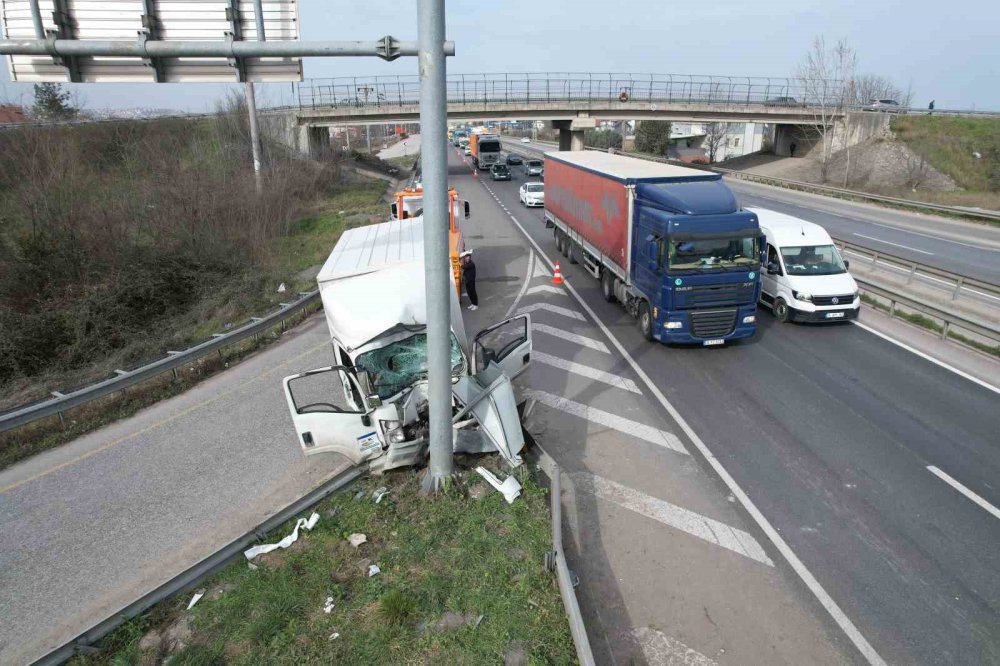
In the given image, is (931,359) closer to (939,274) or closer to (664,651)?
(939,274)

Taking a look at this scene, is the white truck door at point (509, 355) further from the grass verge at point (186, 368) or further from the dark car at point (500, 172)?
the dark car at point (500, 172)

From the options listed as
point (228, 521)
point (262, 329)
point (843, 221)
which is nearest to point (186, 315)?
point (262, 329)

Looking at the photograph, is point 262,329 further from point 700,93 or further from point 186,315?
point 700,93

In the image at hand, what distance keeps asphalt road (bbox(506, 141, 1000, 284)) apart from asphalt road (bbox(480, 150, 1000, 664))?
1056 centimetres

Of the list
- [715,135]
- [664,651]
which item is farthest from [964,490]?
[715,135]

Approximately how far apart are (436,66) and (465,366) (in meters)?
4.10

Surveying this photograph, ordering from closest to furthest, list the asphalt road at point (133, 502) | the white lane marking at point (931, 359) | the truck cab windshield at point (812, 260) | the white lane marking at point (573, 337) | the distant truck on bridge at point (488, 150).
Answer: the asphalt road at point (133, 502)
the white lane marking at point (931, 359)
the white lane marking at point (573, 337)
the truck cab windshield at point (812, 260)
the distant truck on bridge at point (488, 150)

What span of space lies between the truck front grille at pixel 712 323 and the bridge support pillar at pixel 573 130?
142 ft

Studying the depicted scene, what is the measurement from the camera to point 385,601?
5645 millimetres

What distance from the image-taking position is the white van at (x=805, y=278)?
13.9m

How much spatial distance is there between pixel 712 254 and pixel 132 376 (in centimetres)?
1114

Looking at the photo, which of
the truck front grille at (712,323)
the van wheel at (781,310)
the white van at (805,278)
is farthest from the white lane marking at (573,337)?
the white van at (805,278)

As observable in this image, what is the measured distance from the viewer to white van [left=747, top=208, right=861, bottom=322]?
13.9m

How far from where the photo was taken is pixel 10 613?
5988mm
